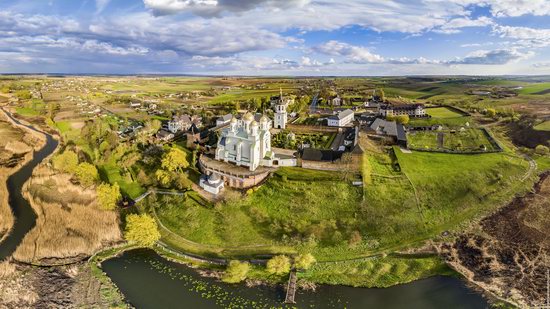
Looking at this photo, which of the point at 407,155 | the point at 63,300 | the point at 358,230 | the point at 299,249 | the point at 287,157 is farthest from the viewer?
the point at 407,155

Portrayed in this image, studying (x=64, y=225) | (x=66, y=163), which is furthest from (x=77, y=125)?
(x=64, y=225)

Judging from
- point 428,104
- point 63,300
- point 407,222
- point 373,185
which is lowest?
point 63,300

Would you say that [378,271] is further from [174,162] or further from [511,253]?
[174,162]

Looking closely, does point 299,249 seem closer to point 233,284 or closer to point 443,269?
point 233,284

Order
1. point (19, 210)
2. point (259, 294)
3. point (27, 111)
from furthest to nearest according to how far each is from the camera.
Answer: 1. point (27, 111)
2. point (19, 210)
3. point (259, 294)

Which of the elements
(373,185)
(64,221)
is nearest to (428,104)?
(373,185)

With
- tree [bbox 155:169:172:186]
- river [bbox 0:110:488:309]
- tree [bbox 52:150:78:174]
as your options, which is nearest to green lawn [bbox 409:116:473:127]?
river [bbox 0:110:488:309]
